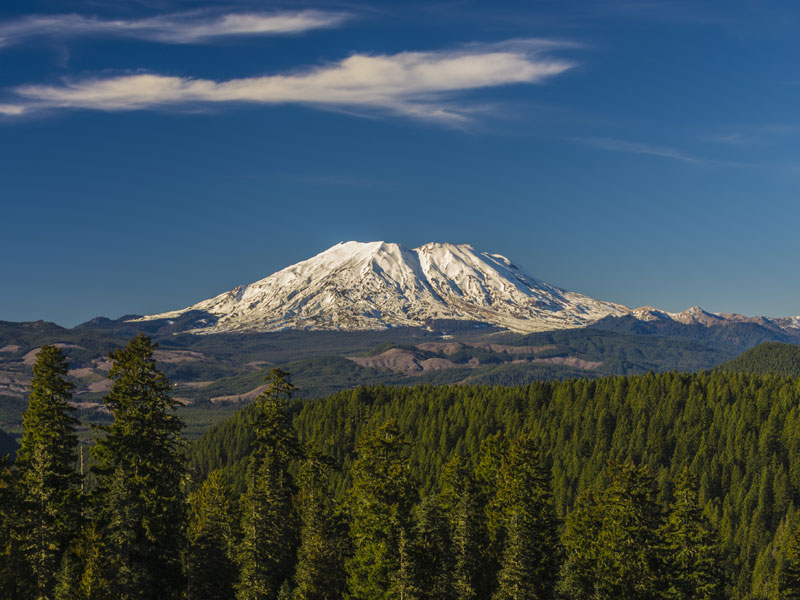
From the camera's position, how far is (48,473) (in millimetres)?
54219

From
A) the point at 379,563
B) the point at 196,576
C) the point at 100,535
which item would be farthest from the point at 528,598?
the point at 100,535

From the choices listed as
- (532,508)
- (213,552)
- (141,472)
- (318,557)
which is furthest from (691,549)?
(141,472)

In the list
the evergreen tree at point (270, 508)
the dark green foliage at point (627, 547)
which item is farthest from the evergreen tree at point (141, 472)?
the dark green foliage at point (627, 547)

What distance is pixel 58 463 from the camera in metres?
55.4

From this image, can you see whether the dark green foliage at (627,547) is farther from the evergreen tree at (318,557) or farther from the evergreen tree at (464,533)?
the evergreen tree at (318,557)

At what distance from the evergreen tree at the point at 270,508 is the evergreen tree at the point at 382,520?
5.48 meters

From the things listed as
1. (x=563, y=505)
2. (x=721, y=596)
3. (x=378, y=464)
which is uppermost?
(x=378, y=464)

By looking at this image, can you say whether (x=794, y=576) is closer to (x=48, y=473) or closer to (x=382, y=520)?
(x=382, y=520)

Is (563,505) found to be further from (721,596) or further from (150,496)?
(150,496)

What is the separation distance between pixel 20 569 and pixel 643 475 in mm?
40102

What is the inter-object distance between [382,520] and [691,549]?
73.0 feet

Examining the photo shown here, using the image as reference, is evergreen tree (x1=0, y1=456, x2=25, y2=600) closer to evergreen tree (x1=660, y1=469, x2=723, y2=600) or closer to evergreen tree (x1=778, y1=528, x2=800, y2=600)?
evergreen tree (x1=660, y1=469, x2=723, y2=600)

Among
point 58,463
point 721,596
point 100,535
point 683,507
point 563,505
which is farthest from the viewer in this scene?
point 563,505

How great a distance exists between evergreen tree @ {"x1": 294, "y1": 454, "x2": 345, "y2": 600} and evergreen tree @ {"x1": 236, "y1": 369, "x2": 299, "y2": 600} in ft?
4.47
